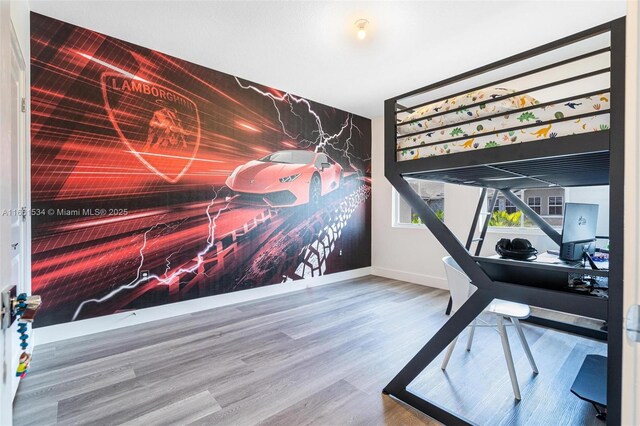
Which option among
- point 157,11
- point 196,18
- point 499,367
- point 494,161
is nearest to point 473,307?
point 494,161

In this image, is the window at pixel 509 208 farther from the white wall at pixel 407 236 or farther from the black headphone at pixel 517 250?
the black headphone at pixel 517 250

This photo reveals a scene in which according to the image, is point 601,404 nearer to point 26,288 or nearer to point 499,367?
point 499,367

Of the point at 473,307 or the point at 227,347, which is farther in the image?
the point at 227,347

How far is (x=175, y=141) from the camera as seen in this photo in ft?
10.1

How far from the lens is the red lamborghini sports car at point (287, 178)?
11.7 feet

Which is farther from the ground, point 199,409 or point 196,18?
point 196,18

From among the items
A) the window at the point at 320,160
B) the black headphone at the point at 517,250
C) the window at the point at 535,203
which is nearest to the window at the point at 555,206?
the window at the point at 535,203

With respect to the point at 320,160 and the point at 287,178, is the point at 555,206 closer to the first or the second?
the point at 320,160

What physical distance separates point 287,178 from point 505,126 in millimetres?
2911

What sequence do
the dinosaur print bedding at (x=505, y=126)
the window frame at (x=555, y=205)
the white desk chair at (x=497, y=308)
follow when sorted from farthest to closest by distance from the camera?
the window frame at (x=555, y=205) < the white desk chair at (x=497, y=308) < the dinosaur print bedding at (x=505, y=126)

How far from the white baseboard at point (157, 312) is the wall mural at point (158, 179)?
0.08 meters

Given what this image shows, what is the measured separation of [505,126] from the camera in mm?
1307

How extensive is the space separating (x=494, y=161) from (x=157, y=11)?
8.79ft

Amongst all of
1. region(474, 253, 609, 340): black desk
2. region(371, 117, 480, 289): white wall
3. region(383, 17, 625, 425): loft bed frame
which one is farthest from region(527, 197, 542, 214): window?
region(383, 17, 625, 425): loft bed frame
